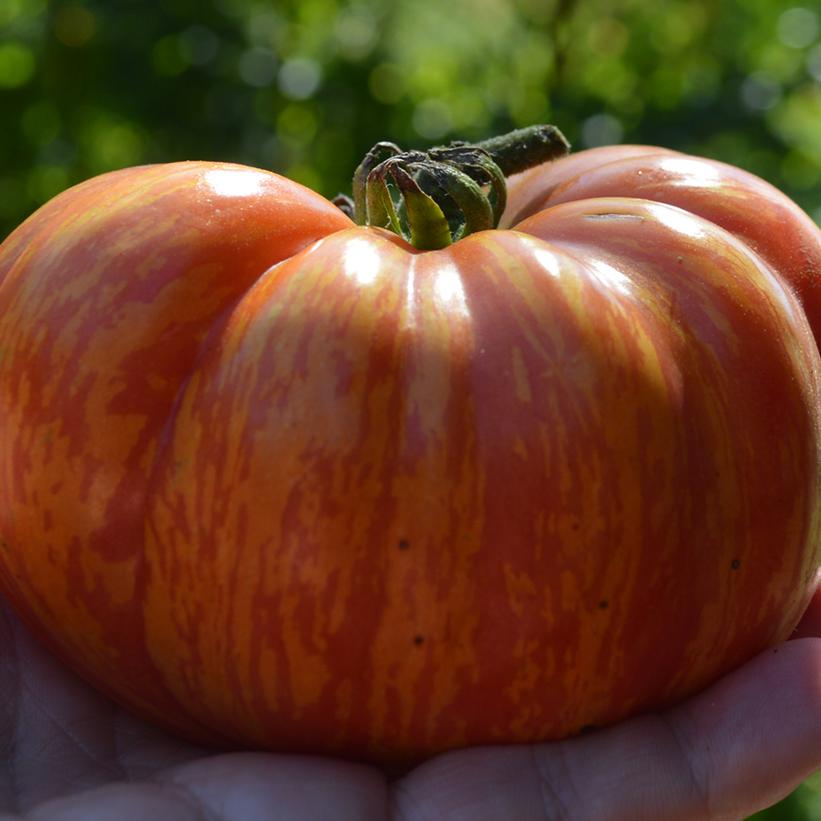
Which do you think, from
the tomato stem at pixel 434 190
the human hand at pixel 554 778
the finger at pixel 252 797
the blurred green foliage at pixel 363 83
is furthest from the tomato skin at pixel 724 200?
the blurred green foliage at pixel 363 83

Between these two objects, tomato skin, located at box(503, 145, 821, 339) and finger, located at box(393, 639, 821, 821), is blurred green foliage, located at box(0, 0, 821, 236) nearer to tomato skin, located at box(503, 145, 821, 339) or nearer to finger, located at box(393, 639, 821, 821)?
tomato skin, located at box(503, 145, 821, 339)

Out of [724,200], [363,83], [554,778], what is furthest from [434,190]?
[363,83]

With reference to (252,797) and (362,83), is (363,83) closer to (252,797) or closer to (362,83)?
(362,83)

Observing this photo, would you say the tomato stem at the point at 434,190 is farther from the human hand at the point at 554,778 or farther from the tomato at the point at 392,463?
the human hand at the point at 554,778

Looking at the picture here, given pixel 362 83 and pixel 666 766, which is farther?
pixel 362 83

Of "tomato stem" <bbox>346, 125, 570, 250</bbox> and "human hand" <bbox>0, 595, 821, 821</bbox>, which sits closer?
"human hand" <bbox>0, 595, 821, 821</bbox>

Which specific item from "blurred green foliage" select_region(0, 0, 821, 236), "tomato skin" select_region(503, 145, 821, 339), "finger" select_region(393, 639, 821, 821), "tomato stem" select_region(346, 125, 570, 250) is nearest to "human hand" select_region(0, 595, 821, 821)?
"finger" select_region(393, 639, 821, 821)

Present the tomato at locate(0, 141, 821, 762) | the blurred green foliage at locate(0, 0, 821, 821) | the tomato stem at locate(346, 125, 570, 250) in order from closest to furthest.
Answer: the tomato at locate(0, 141, 821, 762) < the tomato stem at locate(346, 125, 570, 250) < the blurred green foliage at locate(0, 0, 821, 821)
